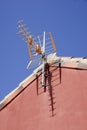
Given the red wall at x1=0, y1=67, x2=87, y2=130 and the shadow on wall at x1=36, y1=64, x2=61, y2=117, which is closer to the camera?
the red wall at x1=0, y1=67, x2=87, y2=130

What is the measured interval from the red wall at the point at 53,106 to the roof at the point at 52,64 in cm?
12

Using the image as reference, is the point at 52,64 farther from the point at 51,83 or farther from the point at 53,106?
the point at 53,106

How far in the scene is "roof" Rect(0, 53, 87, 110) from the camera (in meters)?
9.03

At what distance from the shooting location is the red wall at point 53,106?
8.35 meters

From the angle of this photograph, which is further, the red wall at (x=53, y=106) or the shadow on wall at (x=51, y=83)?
the shadow on wall at (x=51, y=83)

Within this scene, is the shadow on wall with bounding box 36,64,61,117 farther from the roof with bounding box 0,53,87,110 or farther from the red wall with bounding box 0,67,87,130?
the roof with bounding box 0,53,87,110

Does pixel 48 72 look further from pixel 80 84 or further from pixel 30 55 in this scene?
pixel 80 84

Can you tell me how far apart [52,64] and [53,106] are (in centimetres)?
144

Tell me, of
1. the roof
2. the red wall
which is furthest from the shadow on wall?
the roof

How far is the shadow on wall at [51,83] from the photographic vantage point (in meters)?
9.04

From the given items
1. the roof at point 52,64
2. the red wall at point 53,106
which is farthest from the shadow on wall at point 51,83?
the roof at point 52,64

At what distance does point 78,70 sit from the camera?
351 inches

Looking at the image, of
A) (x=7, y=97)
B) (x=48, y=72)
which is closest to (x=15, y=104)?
(x=7, y=97)

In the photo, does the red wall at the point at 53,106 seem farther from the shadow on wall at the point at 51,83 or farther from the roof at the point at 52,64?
the roof at the point at 52,64
